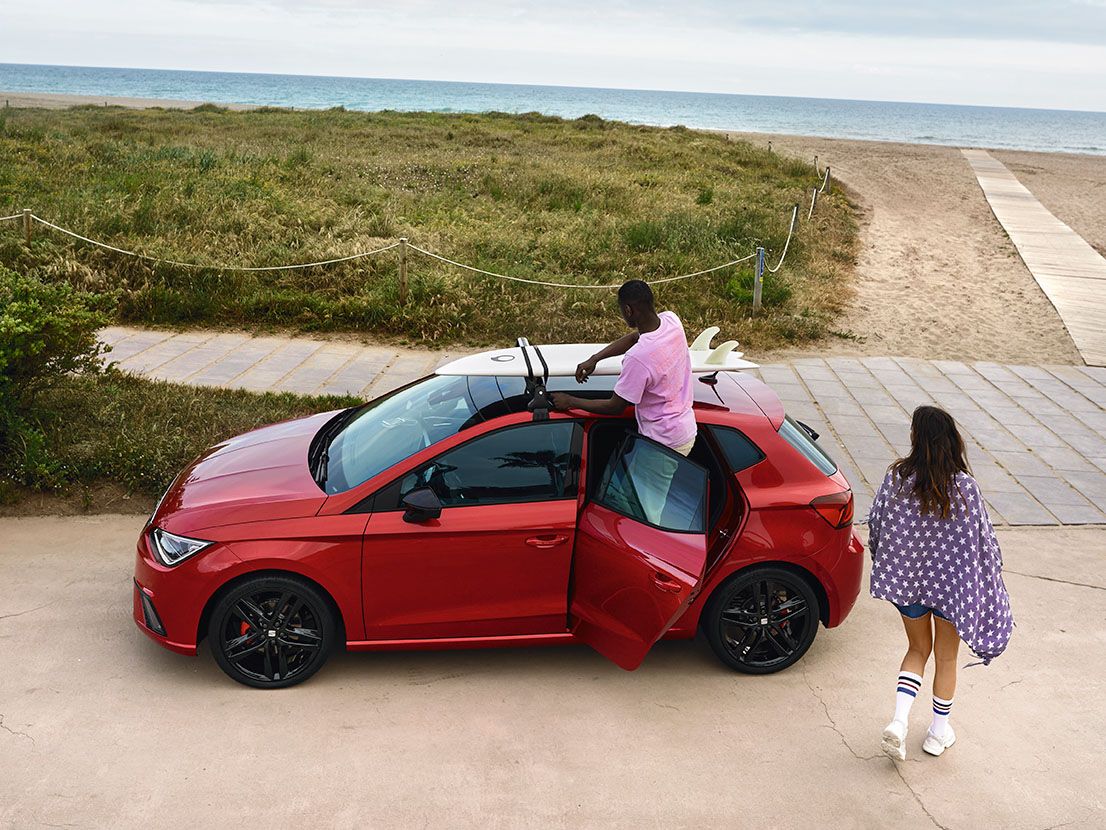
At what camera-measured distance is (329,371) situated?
11039mm

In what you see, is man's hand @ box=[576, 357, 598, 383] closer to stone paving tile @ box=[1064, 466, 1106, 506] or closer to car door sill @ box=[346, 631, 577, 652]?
car door sill @ box=[346, 631, 577, 652]

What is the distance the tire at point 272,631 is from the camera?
5.18 metres

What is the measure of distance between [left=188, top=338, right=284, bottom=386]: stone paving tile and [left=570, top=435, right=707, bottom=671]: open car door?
20.4 ft

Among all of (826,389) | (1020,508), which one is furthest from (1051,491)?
(826,389)

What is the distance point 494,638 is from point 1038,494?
5296 millimetres

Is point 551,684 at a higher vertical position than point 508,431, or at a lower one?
lower

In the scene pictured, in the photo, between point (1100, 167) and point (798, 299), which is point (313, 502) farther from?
point (1100, 167)

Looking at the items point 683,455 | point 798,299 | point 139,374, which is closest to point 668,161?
point 798,299

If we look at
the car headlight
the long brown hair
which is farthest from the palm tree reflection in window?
the long brown hair

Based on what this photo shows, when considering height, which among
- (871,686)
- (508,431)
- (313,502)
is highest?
(508,431)

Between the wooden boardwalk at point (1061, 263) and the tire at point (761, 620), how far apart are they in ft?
29.5

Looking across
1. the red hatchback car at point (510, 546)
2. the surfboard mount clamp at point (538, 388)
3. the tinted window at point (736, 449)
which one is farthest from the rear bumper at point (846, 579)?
the surfboard mount clamp at point (538, 388)

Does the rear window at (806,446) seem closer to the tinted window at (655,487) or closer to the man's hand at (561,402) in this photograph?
the tinted window at (655,487)

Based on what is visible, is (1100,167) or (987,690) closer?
(987,690)
